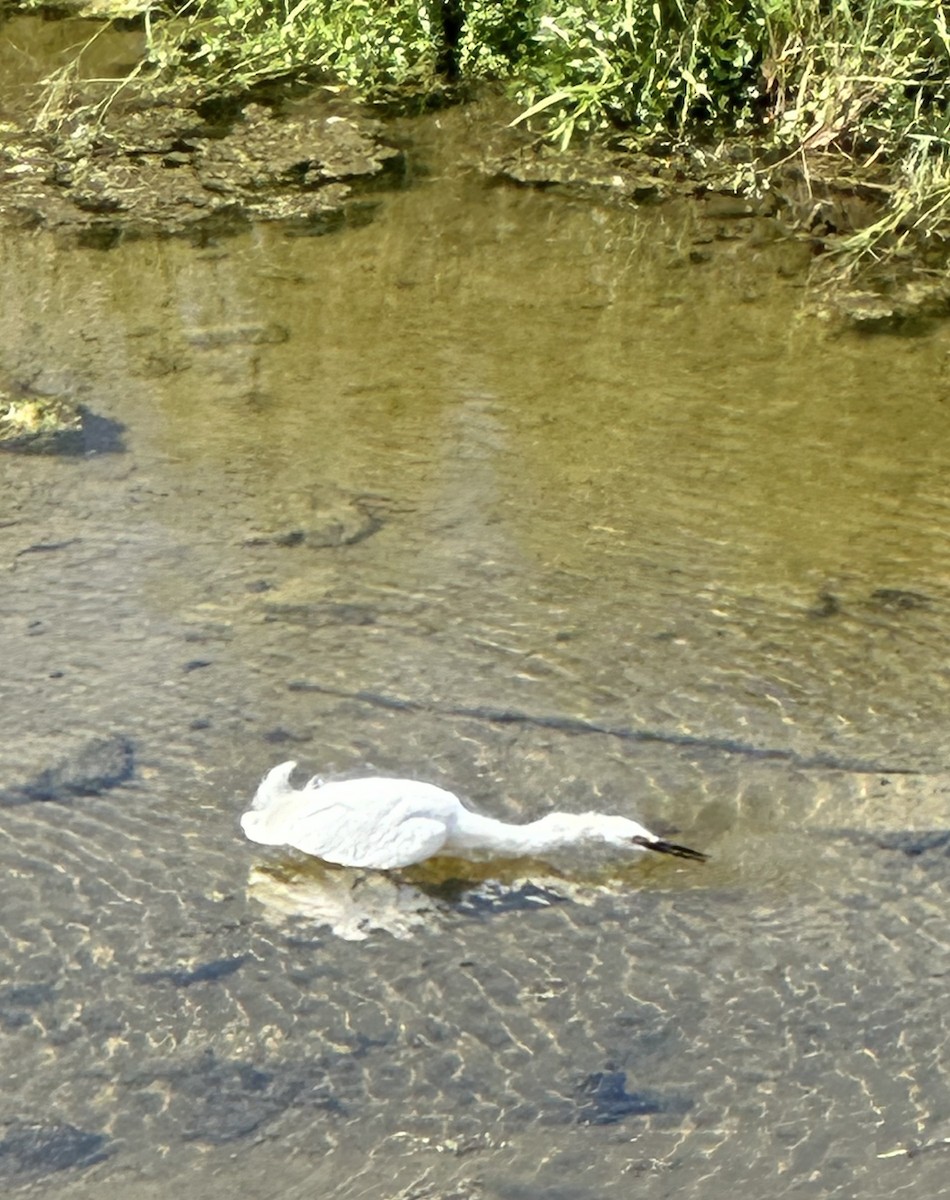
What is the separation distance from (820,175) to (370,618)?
2.55 metres

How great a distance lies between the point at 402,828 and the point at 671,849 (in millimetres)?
388

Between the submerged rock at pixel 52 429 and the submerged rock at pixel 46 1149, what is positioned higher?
the submerged rock at pixel 52 429

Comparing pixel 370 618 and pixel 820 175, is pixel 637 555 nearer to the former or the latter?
pixel 370 618

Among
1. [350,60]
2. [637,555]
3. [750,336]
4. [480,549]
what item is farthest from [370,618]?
[350,60]

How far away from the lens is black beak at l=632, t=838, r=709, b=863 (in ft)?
7.50

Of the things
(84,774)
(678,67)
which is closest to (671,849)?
(84,774)

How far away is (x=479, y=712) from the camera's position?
8.57 ft

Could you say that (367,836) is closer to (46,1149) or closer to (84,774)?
(84,774)

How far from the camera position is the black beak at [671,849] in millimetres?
2287

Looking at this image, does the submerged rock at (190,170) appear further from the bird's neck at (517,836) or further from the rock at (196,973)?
the rock at (196,973)

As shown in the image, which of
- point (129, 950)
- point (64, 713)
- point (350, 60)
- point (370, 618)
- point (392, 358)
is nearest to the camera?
point (129, 950)

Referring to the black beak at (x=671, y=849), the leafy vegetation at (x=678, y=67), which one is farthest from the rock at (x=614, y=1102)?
the leafy vegetation at (x=678, y=67)

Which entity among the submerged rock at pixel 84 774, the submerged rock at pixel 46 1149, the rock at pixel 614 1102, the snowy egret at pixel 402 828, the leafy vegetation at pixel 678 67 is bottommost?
the submerged rock at pixel 46 1149

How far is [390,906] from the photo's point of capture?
7.41ft
